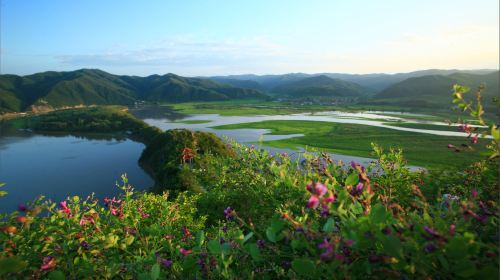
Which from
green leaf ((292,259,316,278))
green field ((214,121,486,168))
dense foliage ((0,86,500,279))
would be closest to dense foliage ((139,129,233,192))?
green field ((214,121,486,168))

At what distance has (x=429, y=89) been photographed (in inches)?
6353

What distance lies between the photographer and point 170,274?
295 cm

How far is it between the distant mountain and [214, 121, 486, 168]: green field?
2589 inches

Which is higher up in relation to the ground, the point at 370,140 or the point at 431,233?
the point at 431,233

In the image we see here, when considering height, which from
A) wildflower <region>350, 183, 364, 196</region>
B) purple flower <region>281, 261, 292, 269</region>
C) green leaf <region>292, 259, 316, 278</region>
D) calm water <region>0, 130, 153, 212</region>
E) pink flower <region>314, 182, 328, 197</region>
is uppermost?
pink flower <region>314, 182, 328, 197</region>

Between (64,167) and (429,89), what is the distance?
542 ft

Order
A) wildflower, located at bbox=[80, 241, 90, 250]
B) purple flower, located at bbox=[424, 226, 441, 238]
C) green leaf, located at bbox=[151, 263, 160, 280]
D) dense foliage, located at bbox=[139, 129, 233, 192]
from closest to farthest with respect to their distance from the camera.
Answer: purple flower, located at bbox=[424, 226, 441, 238] → green leaf, located at bbox=[151, 263, 160, 280] → wildflower, located at bbox=[80, 241, 90, 250] → dense foliage, located at bbox=[139, 129, 233, 192]

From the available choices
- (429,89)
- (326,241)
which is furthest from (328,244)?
(429,89)

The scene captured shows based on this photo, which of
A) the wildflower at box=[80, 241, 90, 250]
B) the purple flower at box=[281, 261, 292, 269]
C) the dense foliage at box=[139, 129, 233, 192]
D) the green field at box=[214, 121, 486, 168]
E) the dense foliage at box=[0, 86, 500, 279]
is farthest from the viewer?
the green field at box=[214, 121, 486, 168]

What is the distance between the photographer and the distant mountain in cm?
13262

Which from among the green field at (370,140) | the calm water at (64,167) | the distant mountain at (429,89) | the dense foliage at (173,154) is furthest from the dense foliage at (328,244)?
the distant mountain at (429,89)

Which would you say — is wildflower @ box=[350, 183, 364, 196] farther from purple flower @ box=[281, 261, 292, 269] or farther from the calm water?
the calm water

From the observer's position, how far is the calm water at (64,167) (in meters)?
38.6

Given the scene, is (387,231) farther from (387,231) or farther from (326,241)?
(326,241)
